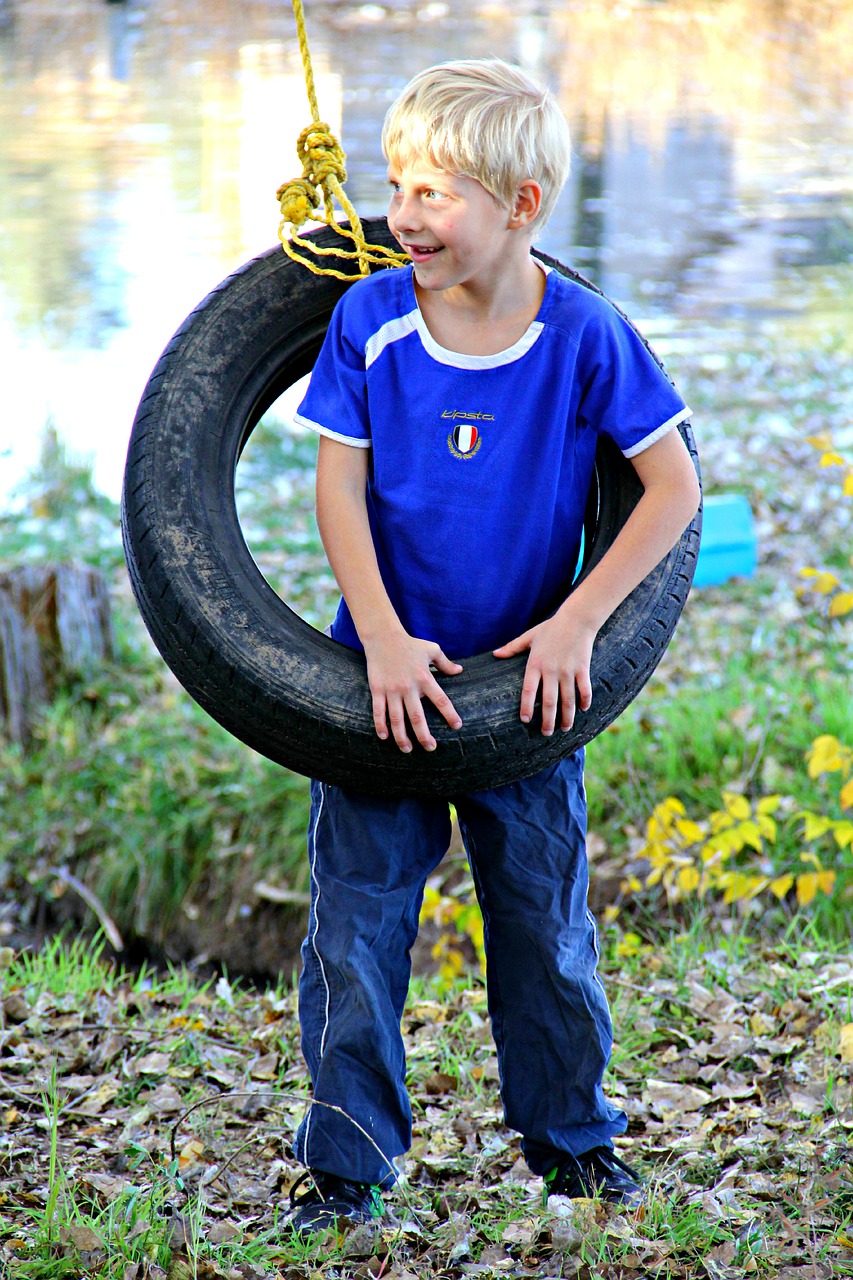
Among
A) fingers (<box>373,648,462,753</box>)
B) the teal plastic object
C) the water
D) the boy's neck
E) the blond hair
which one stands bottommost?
fingers (<box>373,648,462,753</box>)

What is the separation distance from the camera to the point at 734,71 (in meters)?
21.0

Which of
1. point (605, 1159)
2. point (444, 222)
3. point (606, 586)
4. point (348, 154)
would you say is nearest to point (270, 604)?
point (606, 586)

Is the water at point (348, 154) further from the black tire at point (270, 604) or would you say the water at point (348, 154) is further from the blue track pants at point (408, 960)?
the blue track pants at point (408, 960)

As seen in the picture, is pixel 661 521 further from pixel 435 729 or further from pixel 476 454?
pixel 435 729

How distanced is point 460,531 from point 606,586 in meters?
0.26

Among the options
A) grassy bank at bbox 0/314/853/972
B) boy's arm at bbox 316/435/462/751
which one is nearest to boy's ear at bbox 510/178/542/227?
boy's arm at bbox 316/435/462/751

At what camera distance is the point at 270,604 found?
7.39 ft

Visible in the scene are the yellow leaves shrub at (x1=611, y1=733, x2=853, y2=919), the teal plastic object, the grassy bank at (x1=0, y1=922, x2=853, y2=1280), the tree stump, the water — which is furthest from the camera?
the water

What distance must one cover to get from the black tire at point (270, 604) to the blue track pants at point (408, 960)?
134 mm

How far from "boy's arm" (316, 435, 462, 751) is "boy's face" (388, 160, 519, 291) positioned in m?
0.34

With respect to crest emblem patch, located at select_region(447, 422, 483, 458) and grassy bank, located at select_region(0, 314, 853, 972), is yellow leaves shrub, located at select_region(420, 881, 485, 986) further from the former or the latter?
crest emblem patch, located at select_region(447, 422, 483, 458)

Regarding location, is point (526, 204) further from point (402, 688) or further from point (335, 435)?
point (402, 688)

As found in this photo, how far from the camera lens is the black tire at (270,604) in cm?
211

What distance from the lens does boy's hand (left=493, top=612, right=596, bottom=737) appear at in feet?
6.88
